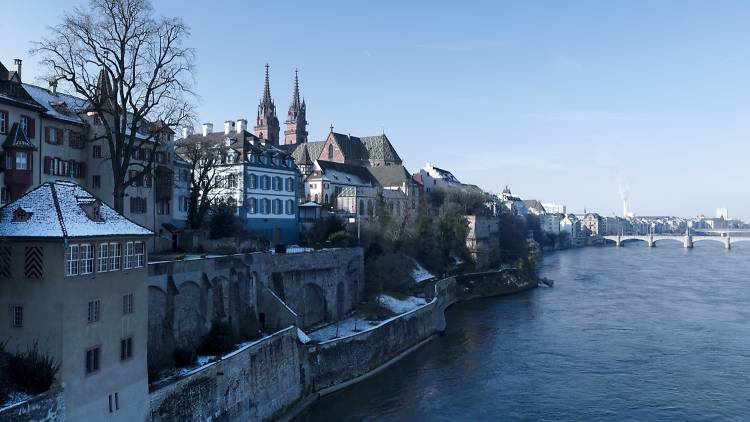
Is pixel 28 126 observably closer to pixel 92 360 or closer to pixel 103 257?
pixel 103 257

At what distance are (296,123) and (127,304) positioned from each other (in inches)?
3330

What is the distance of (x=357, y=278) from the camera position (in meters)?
43.1

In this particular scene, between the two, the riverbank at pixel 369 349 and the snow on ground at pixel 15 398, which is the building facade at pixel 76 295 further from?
the riverbank at pixel 369 349

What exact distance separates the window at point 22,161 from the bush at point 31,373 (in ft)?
36.6

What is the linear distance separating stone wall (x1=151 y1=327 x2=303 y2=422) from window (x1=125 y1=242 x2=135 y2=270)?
4.09 metres

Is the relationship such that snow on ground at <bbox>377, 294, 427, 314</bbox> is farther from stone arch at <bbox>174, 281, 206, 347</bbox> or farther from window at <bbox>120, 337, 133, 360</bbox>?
window at <bbox>120, 337, 133, 360</bbox>

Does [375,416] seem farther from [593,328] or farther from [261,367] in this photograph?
[593,328]

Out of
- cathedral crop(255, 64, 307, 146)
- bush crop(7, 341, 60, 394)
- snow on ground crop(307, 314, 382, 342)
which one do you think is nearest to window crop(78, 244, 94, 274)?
bush crop(7, 341, 60, 394)

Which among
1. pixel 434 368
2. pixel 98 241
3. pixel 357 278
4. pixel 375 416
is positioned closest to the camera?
pixel 98 241

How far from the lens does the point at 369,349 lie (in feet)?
112

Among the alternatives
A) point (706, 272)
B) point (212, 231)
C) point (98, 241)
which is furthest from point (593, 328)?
point (706, 272)

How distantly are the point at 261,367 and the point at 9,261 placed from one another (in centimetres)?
1162

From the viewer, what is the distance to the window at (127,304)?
18.1 meters

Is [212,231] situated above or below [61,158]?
below
